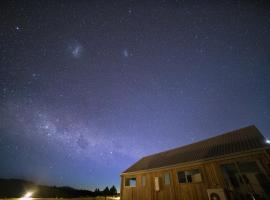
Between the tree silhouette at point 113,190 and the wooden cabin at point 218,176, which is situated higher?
the wooden cabin at point 218,176

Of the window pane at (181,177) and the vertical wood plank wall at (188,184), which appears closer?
the vertical wood plank wall at (188,184)

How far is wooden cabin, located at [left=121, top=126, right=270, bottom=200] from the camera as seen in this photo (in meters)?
9.79

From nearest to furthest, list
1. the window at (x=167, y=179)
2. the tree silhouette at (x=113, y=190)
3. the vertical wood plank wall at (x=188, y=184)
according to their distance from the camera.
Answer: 1. the vertical wood plank wall at (x=188, y=184)
2. the window at (x=167, y=179)
3. the tree silhouette at (x=113, y=190)

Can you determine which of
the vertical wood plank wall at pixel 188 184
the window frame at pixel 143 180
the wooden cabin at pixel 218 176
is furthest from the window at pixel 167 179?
the window frame at pixel 143 180

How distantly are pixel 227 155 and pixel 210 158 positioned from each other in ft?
4.54

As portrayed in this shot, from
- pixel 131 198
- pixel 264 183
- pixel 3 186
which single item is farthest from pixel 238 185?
pixel 3 186

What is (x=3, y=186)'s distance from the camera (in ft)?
342

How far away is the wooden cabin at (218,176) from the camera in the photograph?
32.1ft

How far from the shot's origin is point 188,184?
12.3 metres

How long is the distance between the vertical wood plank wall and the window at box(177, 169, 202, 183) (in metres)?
0.31

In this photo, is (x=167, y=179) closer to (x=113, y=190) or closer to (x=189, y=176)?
(x=189, y=176)

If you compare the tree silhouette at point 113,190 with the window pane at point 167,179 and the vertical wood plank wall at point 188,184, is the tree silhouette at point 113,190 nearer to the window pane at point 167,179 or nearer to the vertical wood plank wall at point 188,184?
the vertical wood plank wall at point 188,184

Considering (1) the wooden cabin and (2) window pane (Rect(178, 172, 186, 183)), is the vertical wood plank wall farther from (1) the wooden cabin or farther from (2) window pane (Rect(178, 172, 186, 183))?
(2) window pane (Rect(178, 172, 186, 183))

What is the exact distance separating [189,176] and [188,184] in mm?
786
